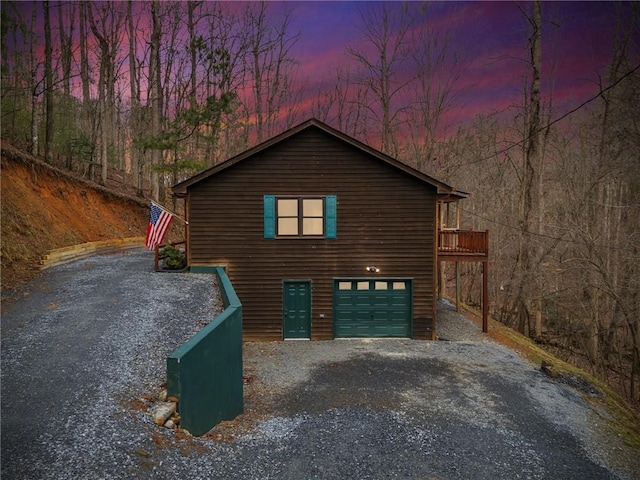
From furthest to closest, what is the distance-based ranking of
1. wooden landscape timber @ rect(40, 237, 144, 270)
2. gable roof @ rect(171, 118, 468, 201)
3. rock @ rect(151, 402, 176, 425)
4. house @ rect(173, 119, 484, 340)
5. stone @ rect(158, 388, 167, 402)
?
house @ rect(173, 119, 484, 340), gable roof @ rect(171, 118, 468, 201), wooden landscape timber @ rect(40, 237, 144, 270), stone @ rect(158, 388, 167, 402), rock @ rect(151, 402, 176, 425)

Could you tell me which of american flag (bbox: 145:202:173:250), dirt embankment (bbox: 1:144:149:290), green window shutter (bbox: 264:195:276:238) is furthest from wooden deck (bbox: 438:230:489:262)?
dirt embankment (bbox: 1:144:149:290)

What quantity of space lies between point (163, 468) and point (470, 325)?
15065 mm

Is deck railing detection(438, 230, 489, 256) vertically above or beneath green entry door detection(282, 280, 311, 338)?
above

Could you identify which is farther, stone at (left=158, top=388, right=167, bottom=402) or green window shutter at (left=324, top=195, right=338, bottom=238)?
green window shutter at (left=324, top=195, right=338, bottom=238)

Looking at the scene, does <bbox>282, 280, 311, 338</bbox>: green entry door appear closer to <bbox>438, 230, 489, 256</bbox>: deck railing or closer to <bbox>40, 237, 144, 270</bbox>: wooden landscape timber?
<bbox>438, 230, 489, 256</bbox>: deck railing

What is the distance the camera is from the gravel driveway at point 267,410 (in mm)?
4773

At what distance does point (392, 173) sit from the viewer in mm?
14719

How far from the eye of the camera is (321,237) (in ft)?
48.6

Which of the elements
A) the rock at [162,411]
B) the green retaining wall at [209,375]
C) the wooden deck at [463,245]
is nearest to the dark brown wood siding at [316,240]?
the wooden deck at [463,245]

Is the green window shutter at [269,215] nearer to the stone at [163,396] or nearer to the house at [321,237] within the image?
the house at [321,237]

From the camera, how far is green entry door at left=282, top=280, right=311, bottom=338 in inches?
586

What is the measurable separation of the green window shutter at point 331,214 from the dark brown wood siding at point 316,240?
0.17 m

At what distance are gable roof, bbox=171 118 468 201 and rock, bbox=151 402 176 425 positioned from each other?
9.85m

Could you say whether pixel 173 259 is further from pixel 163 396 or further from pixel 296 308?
pixel 163 396
